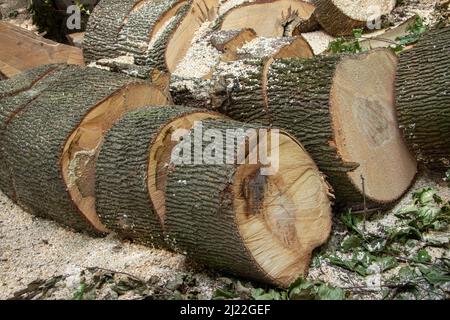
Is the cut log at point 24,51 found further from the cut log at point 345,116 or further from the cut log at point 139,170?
the cut log at point 345,116

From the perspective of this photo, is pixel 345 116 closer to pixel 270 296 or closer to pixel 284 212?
pixel 284 212

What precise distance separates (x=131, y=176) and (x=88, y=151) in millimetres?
478

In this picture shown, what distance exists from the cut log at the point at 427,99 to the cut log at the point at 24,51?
3.00m

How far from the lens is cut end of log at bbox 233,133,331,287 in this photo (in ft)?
9.30

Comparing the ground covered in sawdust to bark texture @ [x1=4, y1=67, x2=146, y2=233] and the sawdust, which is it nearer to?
the sawdust

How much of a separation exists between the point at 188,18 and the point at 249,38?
617 mm

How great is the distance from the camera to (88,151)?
3.57 metres

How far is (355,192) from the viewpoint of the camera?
333 cm

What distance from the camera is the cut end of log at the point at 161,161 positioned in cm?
320

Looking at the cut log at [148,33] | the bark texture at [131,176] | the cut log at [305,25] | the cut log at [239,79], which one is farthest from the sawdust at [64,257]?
the cut log at [305,25]

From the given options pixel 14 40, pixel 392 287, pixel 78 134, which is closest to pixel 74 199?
pixel 78 134

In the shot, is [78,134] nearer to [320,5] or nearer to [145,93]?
[145,93]

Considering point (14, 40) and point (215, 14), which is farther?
point (14, 40)

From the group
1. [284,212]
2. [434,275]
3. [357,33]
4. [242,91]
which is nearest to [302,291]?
[284,212]
